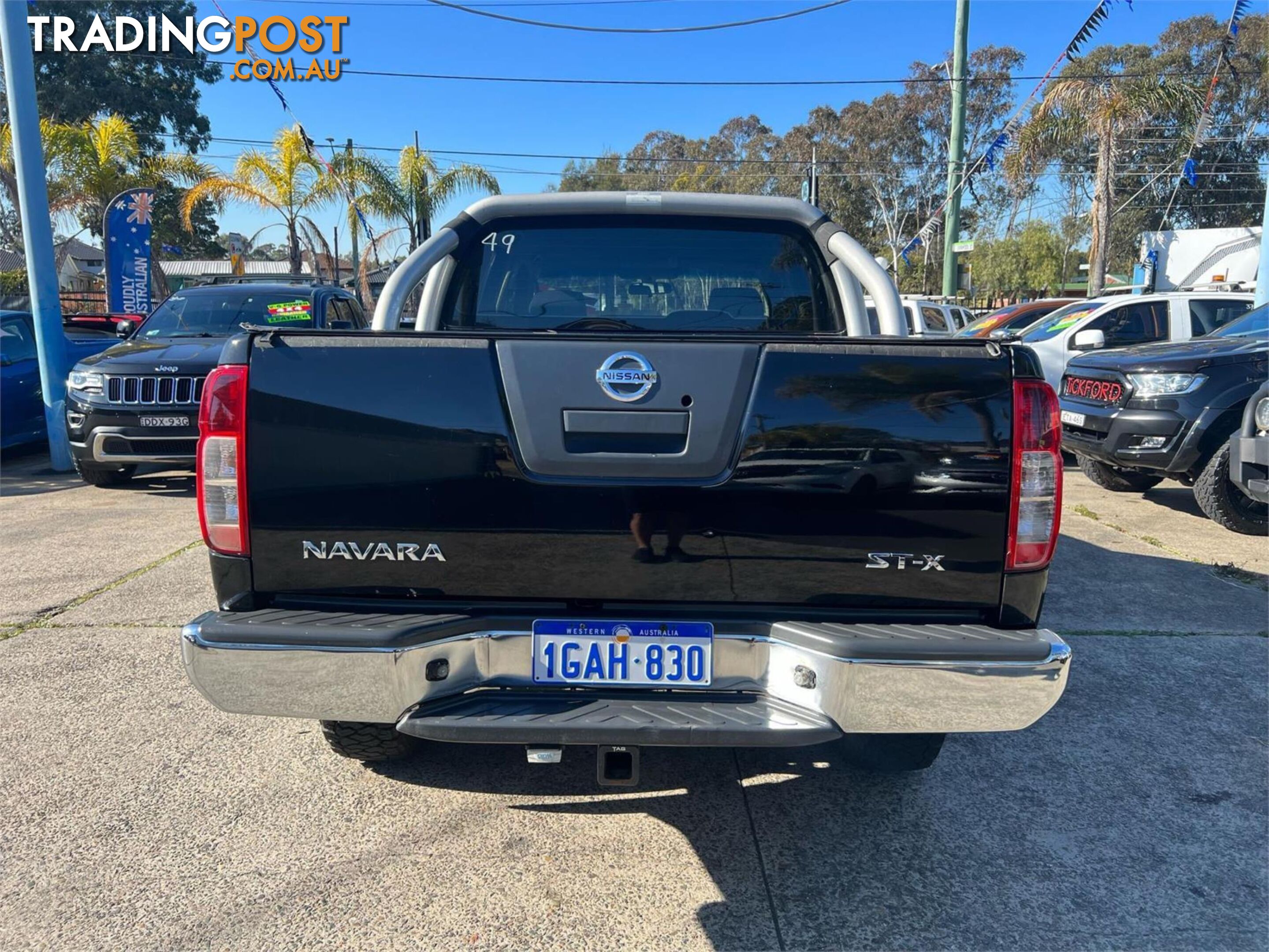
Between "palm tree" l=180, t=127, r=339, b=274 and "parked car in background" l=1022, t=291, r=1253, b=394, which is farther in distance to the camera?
"palm tree" l=180, t=127, r=339, b=274

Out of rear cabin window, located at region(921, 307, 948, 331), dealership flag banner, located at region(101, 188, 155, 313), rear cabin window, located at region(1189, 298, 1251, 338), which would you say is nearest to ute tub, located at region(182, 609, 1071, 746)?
rear cabin window, located at region(1189, 298, 1251, 338)

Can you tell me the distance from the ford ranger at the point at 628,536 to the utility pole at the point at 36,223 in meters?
7.25

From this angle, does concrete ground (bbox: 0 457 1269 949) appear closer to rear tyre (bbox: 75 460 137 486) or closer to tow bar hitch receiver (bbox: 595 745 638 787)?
tow bar hitch receiver (bbox: 595 745 638 787)

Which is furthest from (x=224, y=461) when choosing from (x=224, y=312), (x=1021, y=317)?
(x=1021, y=317)

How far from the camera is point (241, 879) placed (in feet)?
8.28

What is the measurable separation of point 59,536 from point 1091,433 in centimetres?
798

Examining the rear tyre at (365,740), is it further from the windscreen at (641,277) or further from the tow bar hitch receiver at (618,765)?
the windscreen at (641,277)

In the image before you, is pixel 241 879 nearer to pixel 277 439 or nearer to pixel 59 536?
pixel 277 439

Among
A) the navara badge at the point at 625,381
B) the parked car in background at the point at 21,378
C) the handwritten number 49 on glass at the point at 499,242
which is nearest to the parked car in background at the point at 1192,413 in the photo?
the handwritten number 49 on glass at the point at 499,242

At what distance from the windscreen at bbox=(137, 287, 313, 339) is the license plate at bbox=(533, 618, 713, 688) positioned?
6.68m

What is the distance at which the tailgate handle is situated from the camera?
2217 millimetres

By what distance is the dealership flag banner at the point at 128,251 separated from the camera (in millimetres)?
13680

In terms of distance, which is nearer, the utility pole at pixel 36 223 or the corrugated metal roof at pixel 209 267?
the utility pole at pixel 36 223

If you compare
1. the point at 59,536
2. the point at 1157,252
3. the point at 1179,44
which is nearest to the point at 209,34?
the point at 59,536
